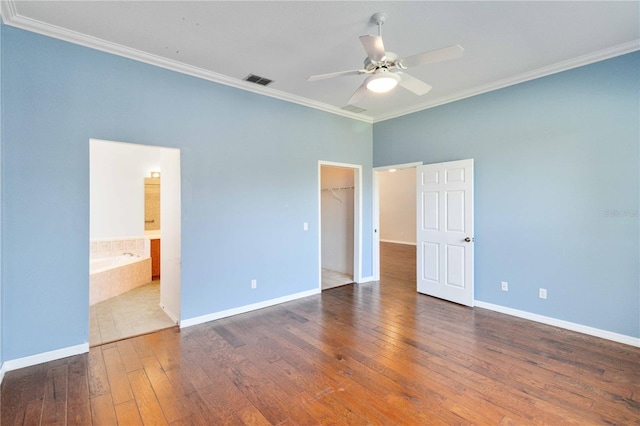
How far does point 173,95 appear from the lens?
3.43 meters

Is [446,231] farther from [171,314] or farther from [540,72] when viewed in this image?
[171,314]

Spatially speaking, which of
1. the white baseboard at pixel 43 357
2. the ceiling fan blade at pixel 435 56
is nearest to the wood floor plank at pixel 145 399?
the white baseboard at pixel 43 357

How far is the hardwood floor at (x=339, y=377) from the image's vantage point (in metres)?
2.06

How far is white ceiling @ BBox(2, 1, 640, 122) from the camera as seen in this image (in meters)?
2.46

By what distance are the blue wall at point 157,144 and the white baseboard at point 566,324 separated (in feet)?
8.66

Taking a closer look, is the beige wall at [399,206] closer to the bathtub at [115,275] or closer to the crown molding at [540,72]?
the crown molding at [540,72]

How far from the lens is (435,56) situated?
2320 millimetres

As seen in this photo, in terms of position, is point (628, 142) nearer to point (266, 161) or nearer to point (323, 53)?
point (323, 53)

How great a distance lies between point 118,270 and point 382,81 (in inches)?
190

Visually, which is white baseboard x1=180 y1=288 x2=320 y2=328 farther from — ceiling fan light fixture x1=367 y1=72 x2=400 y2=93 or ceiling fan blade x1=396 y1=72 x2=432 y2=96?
ceiling fan blade x1=396 y1=72 x2=432 y2=96

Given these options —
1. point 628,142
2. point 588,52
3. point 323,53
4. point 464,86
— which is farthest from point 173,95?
point 628,142

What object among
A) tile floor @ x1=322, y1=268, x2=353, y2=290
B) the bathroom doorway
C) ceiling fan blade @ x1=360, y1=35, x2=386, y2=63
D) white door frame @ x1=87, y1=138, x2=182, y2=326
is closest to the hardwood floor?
white door frame @ x1=87, y1=138, x2=182, y2=326

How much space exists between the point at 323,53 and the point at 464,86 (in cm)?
216

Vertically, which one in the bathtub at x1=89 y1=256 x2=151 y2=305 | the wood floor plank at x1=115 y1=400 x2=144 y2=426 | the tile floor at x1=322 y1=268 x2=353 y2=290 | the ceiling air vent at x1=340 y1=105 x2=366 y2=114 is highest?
the ceiling air vent at x1=340 y1=105 x2=366 y2=114
